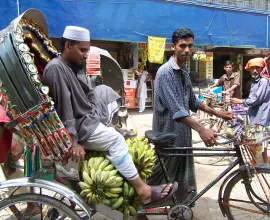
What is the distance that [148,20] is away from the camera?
9836mm

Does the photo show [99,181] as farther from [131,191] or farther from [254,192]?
[254,192]

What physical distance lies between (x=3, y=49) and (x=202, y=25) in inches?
390

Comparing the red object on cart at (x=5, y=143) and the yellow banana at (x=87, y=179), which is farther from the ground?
the red object on cart at (x=5, y=143)

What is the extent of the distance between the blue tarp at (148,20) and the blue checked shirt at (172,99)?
5914 mm

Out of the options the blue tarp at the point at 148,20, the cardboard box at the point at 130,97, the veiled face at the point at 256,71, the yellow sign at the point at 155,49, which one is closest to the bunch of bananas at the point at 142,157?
the veiled face at the point at 256,71

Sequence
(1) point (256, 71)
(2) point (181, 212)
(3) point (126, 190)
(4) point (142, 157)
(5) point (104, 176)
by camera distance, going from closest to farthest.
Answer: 1. (5) point (104, 176)
2. (3) point (126, 190)
3. (4) point (142, 157)
4. (2) point (181, 212)
5. (1) point (256, 71)

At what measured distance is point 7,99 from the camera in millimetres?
2021

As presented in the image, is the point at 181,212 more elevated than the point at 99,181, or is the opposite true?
the point at 99,181

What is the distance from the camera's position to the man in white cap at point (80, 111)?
2049 mm

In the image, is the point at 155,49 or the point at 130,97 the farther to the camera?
the point at 130,97

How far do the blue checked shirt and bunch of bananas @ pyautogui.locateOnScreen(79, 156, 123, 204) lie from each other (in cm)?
74

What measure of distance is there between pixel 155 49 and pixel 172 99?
7.23 meters

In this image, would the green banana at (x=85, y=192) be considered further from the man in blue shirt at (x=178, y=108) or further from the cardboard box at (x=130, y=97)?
the cardboard box at (x=130, y=97)

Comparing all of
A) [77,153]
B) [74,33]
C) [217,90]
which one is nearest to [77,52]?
[74,33]
